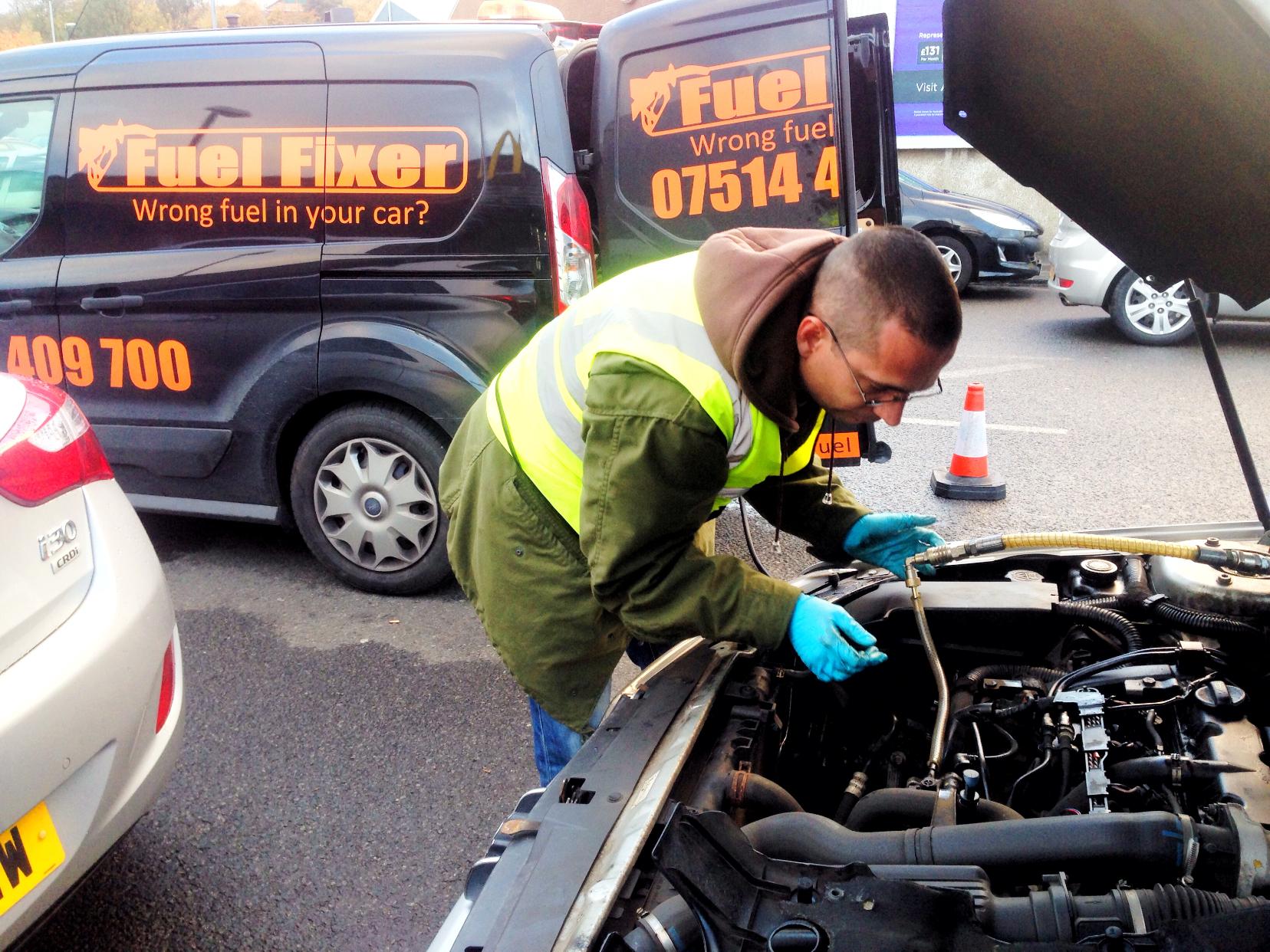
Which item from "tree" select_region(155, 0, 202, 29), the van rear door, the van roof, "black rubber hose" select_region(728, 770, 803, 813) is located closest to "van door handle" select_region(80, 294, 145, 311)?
the van roof

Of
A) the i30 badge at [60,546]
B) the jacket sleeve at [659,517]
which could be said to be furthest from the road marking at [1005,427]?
the i30 badge at [60,546]

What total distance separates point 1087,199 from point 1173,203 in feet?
0.65

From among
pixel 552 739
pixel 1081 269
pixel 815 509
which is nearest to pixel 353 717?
pixel 552 739

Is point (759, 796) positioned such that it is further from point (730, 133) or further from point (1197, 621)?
point (730, 133)

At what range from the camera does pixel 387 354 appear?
383 cm

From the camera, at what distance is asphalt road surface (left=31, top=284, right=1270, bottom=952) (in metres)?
2.47

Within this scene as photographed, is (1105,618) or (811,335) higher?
(811,335)

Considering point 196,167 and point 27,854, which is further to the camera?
point 196,167

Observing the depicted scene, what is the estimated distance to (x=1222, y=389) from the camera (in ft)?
7.34

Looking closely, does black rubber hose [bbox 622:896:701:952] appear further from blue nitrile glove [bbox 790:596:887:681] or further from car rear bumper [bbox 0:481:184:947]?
car rear bumper [bbox 0:481:184:947]

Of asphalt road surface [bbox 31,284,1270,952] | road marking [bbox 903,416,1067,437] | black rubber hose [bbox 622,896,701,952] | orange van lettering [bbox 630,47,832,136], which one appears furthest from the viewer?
road marking [bbox 903,416,1067,437]

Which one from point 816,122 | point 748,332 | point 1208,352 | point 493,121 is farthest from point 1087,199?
point 493,121

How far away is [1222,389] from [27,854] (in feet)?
8.25

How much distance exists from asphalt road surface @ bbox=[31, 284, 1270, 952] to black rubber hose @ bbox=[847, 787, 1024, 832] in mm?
793
